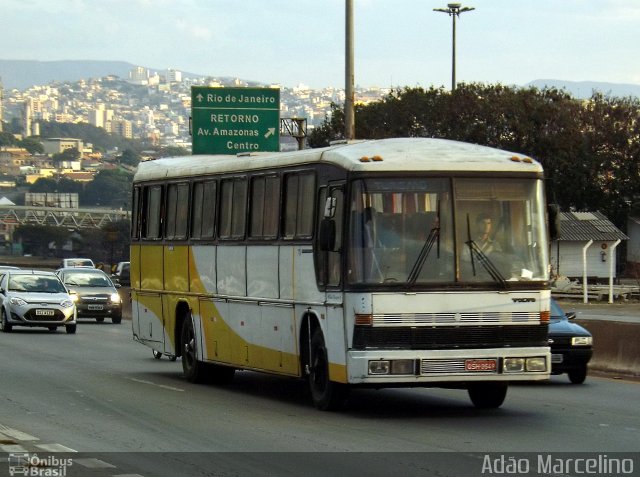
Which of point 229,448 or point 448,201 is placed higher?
point 448,201

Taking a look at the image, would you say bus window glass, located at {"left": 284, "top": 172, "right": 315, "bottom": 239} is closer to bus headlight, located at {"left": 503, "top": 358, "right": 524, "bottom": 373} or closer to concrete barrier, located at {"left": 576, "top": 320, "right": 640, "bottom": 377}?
bus headlight, located at {"left": 503, "top": 358, "right": 524, "bottom": 373}

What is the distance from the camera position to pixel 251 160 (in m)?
18.9

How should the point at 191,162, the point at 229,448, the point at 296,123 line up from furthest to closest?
the point at 296,123, the point at 191,162, the point at 229,448

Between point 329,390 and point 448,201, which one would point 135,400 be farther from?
point 448,201

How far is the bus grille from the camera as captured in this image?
49.5 ft

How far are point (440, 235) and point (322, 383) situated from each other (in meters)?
2.26

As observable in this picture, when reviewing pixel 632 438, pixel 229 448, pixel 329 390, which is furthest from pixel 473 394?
pixel 229 448

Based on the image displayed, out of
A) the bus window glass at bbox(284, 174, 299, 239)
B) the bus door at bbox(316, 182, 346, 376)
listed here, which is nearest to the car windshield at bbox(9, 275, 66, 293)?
the bus window glass at bbox(284, 174, 299, 239)

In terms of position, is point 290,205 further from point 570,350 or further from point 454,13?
point 454,13

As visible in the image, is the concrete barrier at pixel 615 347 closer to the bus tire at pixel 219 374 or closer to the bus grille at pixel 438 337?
the bus tire at pixel 219 374

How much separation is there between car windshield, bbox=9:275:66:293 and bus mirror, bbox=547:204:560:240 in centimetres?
2418

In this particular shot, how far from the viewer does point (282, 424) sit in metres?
15.1

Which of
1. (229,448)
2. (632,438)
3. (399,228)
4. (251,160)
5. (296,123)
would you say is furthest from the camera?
(296,123)

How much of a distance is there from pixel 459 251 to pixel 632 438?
8.86 ft
